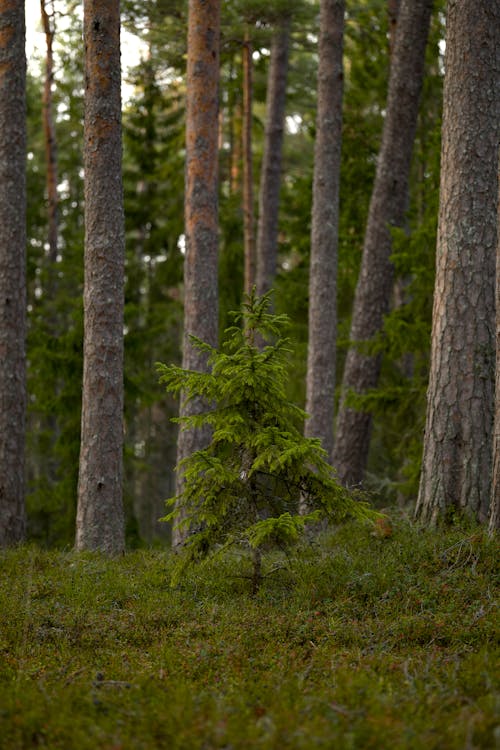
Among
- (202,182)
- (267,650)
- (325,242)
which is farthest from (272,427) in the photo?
(325,242)

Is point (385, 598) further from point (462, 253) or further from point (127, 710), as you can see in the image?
point (462, 253)

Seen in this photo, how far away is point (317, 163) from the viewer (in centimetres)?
1527

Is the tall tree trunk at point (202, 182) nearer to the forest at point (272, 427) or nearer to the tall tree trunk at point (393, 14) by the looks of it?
the forest at point (272, 427)

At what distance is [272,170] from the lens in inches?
810

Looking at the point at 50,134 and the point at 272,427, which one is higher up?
the point at 50,134

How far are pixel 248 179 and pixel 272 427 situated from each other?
15325mm

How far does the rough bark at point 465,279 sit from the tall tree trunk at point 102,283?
4.44m

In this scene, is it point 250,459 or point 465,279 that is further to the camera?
point 465,279

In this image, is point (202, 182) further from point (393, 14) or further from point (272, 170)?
point (393, 14)

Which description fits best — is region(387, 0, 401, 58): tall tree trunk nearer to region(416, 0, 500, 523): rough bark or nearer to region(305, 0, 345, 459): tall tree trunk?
region(305, 0, 345, 459): tall tree trunk

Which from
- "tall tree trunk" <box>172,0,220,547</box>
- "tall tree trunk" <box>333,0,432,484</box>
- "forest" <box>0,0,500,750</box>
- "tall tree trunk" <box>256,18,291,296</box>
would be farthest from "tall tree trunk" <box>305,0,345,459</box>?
"tall tree trunk" <box>256,18,291,296</box>

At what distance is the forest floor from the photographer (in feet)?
15.1

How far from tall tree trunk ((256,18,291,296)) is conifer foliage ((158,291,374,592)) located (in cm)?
1197

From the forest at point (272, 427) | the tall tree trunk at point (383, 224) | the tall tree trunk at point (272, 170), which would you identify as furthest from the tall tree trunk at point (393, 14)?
the tall tree trunk at point (383, 224)
